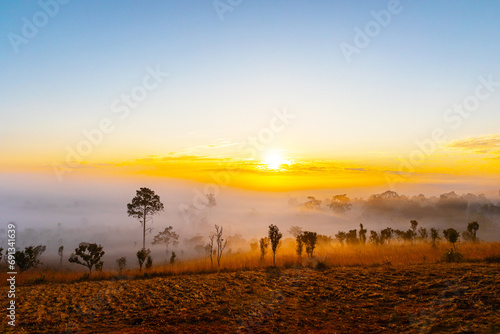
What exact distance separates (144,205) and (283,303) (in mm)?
43422

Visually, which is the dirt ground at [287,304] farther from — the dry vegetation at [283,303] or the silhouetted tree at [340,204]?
the silhouetted tree at [340,204]

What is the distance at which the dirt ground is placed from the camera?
1232cm

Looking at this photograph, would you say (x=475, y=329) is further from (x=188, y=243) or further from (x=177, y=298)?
(x=188, y=243)

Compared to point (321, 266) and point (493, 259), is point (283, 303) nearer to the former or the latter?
point (321, 266)

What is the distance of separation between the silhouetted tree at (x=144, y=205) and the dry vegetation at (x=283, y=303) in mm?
31355

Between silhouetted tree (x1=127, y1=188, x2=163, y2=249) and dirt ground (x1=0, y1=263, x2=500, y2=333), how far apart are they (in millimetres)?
32114

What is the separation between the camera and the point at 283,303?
612 inches

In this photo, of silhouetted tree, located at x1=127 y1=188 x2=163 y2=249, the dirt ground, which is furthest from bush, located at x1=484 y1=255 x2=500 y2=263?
silhouetted tree, located at x1=127 y1=188 x2=163 y2=249

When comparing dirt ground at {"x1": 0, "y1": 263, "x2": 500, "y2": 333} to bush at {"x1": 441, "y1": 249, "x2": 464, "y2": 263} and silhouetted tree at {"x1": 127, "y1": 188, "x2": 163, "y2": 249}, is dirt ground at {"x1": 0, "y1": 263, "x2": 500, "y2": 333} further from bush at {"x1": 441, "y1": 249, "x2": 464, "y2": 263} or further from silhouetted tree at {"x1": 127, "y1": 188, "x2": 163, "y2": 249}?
silhouetted tree at {"x1": 127, "y1": 188, "x2": 163, "y2": 249}

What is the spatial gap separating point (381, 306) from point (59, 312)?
630 inches

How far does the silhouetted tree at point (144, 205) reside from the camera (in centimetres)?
5316

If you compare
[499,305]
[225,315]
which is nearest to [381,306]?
[499,305]

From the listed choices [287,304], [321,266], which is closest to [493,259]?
[321,266]

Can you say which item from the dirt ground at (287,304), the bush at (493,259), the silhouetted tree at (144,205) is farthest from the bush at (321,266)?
the silhouetted tree at (144,205)
